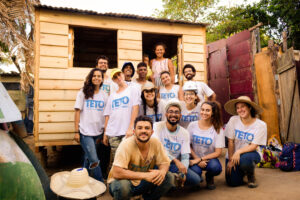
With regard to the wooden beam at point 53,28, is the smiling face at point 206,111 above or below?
below

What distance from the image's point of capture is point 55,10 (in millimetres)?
5059

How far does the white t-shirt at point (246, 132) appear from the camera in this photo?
147 inches

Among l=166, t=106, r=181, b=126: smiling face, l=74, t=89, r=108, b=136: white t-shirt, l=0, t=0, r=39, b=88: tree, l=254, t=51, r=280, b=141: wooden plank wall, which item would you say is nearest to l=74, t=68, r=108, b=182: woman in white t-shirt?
l=74, t=89, r=108, b=136: white t-shirt

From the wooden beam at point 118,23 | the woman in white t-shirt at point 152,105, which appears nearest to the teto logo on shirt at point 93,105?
the woman in white t-shirt at point 152,105

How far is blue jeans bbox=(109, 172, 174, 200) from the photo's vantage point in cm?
277

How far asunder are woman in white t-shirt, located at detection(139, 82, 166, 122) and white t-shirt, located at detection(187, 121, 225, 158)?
0.62 m

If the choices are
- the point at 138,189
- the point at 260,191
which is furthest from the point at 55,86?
the point at 260,191

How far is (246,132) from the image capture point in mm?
3887

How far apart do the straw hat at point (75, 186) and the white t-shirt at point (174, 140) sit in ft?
4.60

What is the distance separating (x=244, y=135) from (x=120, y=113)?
86.6 inches

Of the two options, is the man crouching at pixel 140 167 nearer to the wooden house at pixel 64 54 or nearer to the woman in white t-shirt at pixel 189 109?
the woman in white t-shirt at pixel 189 109

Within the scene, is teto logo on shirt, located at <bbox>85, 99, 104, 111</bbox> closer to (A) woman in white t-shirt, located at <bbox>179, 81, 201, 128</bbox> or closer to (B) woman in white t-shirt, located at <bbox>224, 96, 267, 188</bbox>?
(A) woman in white t-shirt, located at <bbox>179, 81, 201, 128</bbox>

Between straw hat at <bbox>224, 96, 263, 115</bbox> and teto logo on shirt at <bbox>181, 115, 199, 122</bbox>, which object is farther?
teto logo on shirt at <bbox>181, 115, 199, 122</bbox>

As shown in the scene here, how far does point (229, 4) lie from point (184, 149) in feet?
53.3
